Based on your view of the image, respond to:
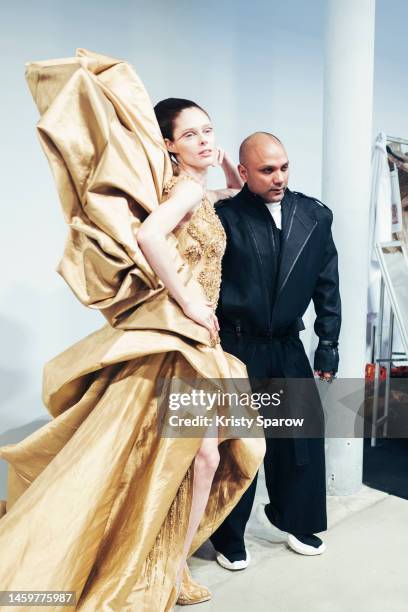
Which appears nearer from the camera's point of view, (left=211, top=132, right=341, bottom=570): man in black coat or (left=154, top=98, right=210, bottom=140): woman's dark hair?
(left=154, top=98, right=210, bottom=140): woman's dark hair

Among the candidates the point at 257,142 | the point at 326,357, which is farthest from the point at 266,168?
the point at 326,357

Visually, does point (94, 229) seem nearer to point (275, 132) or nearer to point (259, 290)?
point (259, 290)

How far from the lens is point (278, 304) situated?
2.44m

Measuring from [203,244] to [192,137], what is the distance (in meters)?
0.36

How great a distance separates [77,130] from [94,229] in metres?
0.31

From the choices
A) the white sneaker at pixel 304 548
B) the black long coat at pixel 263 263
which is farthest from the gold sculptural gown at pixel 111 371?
the white sneaker at pixel 304 548

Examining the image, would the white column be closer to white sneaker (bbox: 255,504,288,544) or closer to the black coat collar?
white sneaker (bbox: 255,504,288,544)

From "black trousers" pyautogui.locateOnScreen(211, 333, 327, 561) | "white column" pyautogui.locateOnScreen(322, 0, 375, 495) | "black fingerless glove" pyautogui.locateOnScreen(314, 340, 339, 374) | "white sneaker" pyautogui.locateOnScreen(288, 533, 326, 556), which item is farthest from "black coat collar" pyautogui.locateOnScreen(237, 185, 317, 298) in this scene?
"white sneaker" pyautogui.locateOnScreen(288, 533, 326, 556)

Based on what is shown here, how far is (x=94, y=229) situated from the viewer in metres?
1.83

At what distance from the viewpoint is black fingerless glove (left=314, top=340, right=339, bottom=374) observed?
2.62 m

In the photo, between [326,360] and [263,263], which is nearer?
[263,263]

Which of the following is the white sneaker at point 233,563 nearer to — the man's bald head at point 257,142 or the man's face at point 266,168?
the man's face at point 266,168

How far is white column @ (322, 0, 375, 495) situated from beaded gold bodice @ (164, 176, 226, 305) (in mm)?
1151

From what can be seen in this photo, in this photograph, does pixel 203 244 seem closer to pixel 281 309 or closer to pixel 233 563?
pixel 281 309
